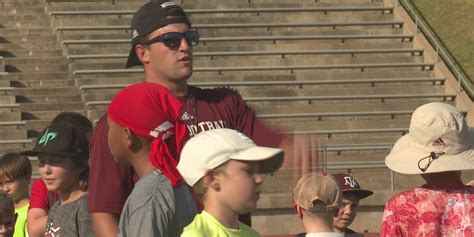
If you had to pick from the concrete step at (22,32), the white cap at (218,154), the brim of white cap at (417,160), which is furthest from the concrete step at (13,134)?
the white cap at (218,154)

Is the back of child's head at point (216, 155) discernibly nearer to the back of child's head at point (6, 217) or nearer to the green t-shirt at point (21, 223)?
the back of child's head at point (6, 217)

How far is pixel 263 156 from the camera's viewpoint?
15.7ft

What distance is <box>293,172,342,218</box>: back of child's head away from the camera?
5.92m

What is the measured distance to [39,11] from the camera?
22906mm

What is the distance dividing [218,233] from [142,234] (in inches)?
12.0

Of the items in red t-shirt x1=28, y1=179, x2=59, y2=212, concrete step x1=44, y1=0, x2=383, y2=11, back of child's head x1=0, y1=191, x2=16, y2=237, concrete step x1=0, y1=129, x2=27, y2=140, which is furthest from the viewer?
concrete step x1=44, y1=0, x2=383, y2=11

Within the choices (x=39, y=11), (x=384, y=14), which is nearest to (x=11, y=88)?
(x=39, y=11)

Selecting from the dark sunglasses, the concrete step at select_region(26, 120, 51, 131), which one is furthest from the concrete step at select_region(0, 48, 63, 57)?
the dark sunglasses

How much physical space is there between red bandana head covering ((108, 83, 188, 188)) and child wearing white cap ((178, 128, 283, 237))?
331mm

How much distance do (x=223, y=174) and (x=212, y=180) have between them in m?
0.05

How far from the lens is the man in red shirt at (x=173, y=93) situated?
19.1 ft

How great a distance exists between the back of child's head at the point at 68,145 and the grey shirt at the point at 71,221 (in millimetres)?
174

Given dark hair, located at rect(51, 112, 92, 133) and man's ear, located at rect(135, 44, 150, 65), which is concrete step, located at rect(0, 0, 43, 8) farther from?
man's ear, located at rect(135, 44, 150, 65)

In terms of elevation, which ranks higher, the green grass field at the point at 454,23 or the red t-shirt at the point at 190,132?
the green grass field at the point at 454,23
